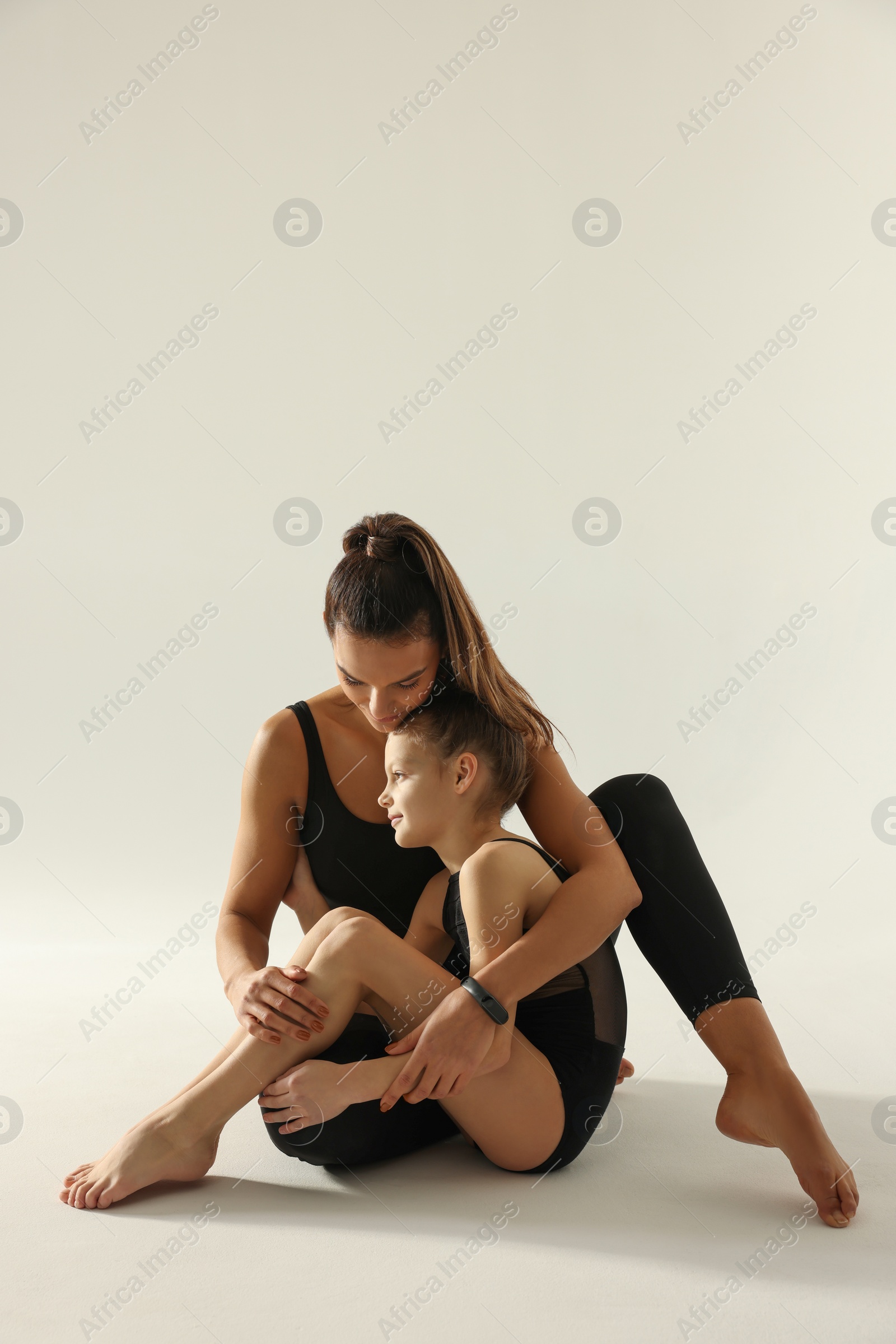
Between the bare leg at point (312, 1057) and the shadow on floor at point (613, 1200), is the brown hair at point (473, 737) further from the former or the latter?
the shadow on floor at point (613, 1200)

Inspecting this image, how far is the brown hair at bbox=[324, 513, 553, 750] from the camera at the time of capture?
190 centimetres

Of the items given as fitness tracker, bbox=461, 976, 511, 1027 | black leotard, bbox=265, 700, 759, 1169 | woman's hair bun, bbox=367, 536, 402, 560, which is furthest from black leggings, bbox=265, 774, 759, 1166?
woman's hair bun, bbox=367, 536, 402, 560

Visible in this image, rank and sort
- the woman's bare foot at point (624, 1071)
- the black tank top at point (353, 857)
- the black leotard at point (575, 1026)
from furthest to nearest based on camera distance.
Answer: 1. the woman's bare foot at point (624, 1071)
2. the black tank top at point (353, 857)
3. the black leotard at point (575, 1026)

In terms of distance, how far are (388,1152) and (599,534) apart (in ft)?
7.00

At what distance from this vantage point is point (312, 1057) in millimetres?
1795

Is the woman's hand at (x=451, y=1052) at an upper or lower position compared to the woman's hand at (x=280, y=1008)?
lower

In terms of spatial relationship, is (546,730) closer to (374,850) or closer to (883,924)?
(374,850)

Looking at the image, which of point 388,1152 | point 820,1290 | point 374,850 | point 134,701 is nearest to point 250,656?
point 134,701

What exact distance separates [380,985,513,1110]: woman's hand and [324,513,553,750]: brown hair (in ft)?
1.71

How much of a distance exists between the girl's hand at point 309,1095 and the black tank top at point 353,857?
1.41ft

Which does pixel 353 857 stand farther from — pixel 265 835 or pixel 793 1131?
pixel 793 1131

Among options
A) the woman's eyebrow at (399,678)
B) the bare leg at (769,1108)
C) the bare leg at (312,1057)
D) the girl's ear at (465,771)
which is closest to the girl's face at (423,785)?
the girl's ear at (465,771)

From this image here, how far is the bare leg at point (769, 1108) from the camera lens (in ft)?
5.61

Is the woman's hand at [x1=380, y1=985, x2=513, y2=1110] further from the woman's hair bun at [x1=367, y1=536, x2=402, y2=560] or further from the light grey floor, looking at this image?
the woman's hair bun at [x1=367, y1=536, x2=402, y2=560]
